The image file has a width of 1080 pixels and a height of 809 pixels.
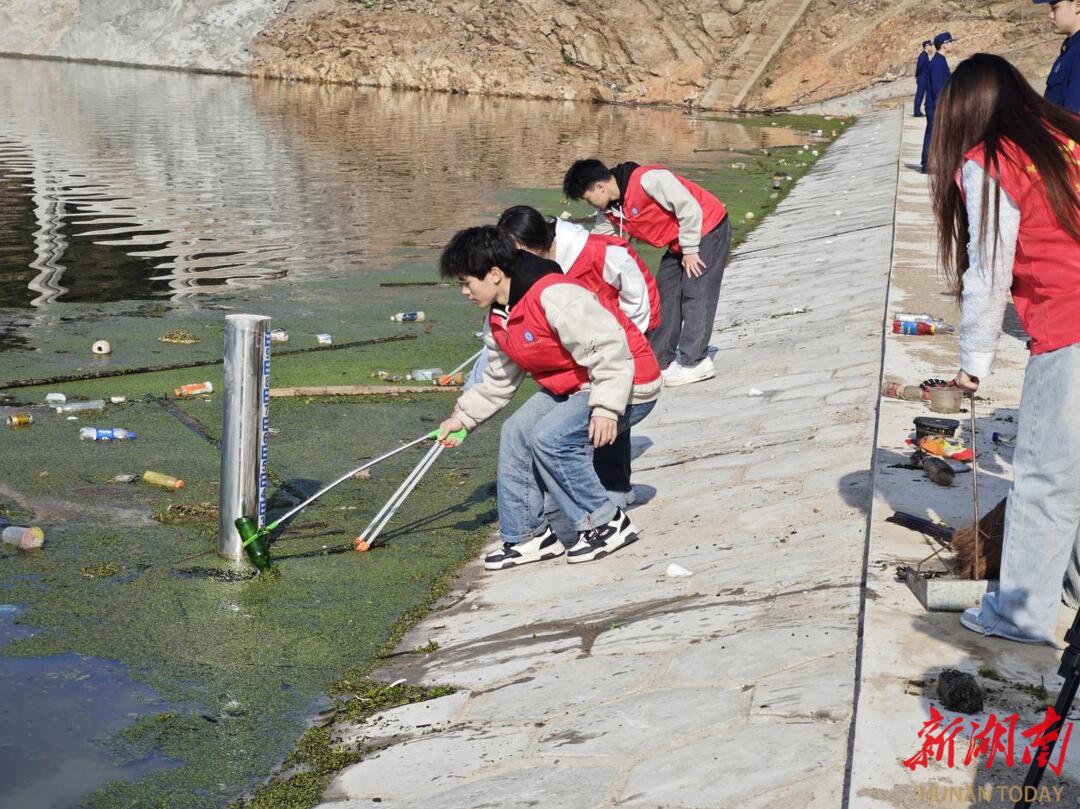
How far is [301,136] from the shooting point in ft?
115

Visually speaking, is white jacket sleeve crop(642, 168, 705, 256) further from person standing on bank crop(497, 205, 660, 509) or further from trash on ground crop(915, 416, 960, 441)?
trash on ground crop(915, 416, 960, 441)

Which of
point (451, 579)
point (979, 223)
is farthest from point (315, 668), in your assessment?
point (979, 223)

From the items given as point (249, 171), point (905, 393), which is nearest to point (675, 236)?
point (905, 393)

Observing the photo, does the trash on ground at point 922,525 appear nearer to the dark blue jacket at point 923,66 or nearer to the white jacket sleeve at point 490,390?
the white jacket sleeve at point 490,390

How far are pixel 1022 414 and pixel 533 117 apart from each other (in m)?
41.7

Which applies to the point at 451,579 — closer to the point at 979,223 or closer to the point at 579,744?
the point at 579,744

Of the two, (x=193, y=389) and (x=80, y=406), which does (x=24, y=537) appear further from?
(x=193, y=389)

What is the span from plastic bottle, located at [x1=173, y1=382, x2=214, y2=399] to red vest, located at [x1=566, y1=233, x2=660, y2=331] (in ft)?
12.3

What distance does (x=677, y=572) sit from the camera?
6527mm

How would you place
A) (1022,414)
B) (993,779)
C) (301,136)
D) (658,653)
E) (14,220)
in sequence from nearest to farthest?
(993,779)
(1022,414)
(658,653)
(14,220)
(301,136)

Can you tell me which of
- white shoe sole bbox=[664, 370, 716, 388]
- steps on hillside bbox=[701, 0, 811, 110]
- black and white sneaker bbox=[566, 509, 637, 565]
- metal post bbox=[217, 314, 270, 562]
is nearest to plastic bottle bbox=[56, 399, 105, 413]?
metal post bbox=[217, 314, 270, 562]

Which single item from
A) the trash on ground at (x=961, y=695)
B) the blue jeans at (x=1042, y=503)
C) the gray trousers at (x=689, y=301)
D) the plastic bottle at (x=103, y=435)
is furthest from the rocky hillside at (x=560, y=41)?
the trash on ground at (x=961, y=695)

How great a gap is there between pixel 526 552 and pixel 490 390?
2.84 feet

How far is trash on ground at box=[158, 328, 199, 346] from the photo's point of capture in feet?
40.5
